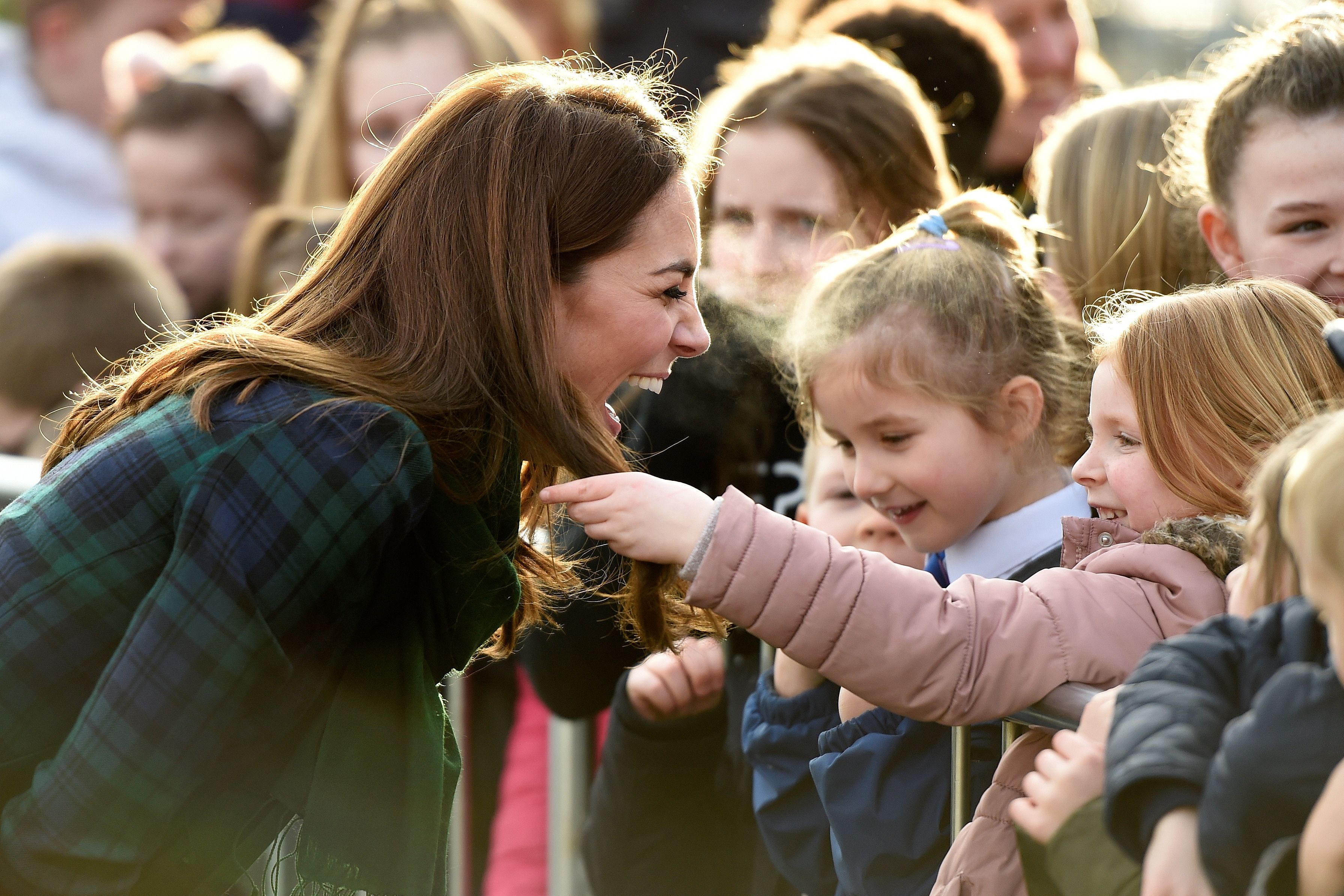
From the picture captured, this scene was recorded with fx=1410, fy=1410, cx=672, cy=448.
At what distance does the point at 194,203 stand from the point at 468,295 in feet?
10.1

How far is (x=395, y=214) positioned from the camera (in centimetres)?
197

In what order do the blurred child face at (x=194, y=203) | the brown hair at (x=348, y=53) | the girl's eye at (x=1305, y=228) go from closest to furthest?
the girl's eye at (x=1305, y=228)
the brown hair at (x=348, y=53)
the blurred child face at (x=194, y=203)

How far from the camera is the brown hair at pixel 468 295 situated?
1.85 metres

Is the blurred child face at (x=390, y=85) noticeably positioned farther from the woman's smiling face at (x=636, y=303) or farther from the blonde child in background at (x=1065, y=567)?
the blonde child in background at (x=1065, y=567)

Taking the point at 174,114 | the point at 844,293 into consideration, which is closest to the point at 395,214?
the point at 844,293

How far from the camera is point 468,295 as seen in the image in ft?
6.29

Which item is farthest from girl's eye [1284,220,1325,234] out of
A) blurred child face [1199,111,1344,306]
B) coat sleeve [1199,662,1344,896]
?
coat sleeve [1199,662,1344,896]

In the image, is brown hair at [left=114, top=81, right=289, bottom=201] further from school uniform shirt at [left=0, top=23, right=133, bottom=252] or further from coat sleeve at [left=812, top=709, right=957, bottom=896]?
coat sleeve at [left=812, top=709, right=957, bottom=896]

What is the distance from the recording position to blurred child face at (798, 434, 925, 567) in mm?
2621

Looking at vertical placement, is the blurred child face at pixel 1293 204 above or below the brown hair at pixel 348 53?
above

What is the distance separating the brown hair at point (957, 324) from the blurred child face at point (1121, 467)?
0.44 meters

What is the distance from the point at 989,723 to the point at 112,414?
1.36 meters

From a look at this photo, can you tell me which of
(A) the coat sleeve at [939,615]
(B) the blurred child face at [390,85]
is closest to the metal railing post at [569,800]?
(A) the coat sleeve at [939,615]

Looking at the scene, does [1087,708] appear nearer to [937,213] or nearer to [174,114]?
[937,213]
